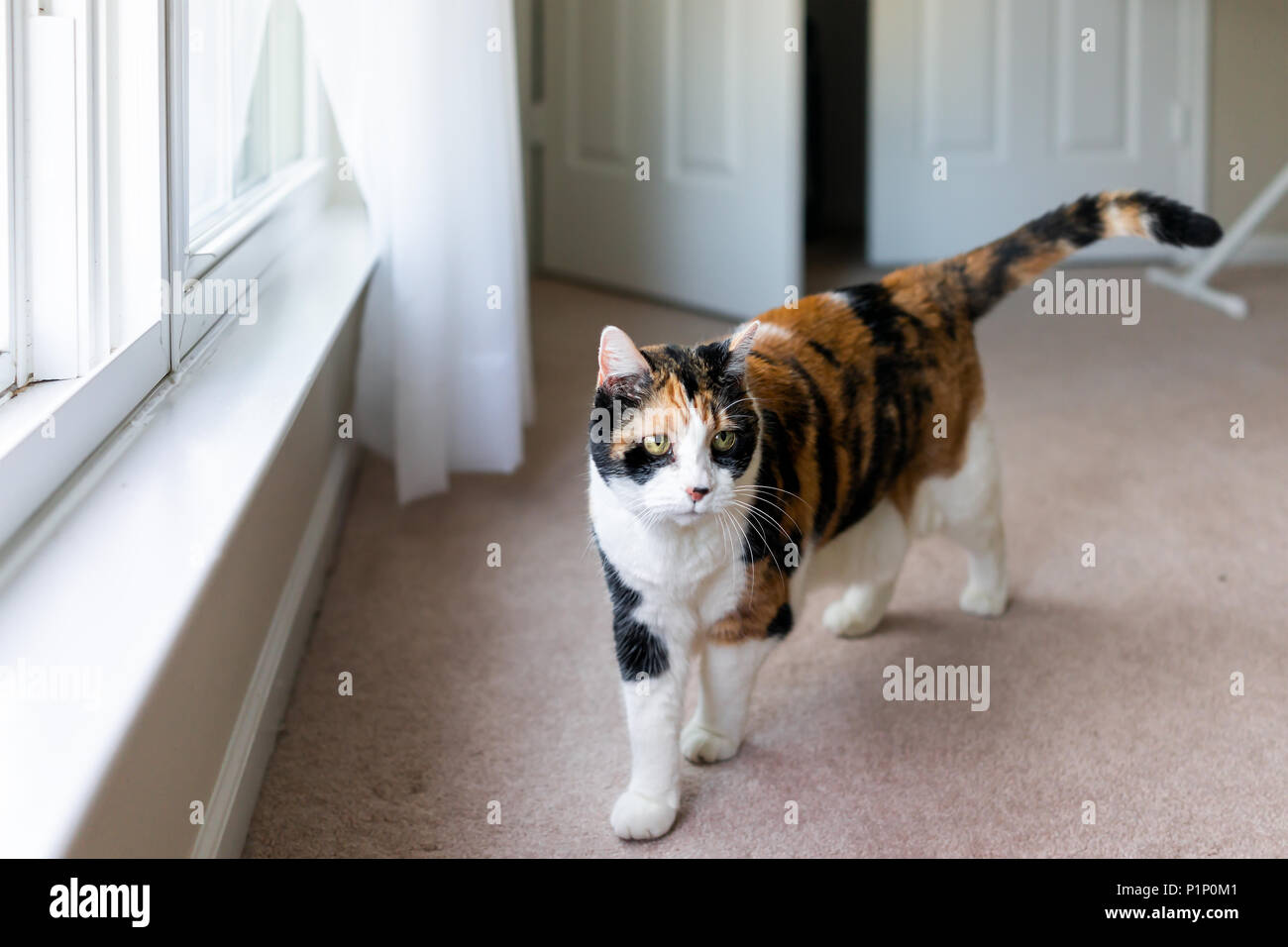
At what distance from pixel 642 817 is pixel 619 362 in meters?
0.46

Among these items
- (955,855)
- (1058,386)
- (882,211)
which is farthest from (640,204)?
(955,855)

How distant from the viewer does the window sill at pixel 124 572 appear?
76 centimetres

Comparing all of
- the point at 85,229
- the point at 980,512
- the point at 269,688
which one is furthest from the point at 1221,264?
the point at 85,229

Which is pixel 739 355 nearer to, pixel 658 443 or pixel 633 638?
pixel 658 443

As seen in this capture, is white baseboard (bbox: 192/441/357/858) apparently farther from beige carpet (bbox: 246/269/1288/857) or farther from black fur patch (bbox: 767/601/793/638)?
black fur patch (bbox: 767/601/793/638)

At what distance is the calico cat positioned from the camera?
3.80ft

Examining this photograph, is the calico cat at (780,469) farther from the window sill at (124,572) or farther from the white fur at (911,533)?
the window sill at (124,572)

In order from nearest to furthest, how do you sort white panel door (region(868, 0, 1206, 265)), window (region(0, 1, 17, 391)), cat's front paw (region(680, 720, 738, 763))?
1. window (region(0, 1, 17, 391))
2. cat's front paw (region(680, 720, 738, 763))
3. white panel door (region(868, 0, 1206, 265))

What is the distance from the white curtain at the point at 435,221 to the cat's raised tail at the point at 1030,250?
2.81 feet

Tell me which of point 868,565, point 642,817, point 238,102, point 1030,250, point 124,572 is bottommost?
point 642,817

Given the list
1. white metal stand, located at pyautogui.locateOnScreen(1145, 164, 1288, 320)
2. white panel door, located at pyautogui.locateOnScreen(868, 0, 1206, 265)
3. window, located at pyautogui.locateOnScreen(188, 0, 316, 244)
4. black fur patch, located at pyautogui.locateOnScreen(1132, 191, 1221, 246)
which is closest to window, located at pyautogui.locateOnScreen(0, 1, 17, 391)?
window, located at pyautogui.locateOnScreen(188, 0, 316, 244)

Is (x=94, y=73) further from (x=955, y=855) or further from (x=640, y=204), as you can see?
(x=640, y=204)

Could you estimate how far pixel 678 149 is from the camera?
139 inches

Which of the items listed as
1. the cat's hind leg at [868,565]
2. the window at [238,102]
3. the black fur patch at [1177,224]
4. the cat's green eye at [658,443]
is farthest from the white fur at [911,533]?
the window at [238,102]
